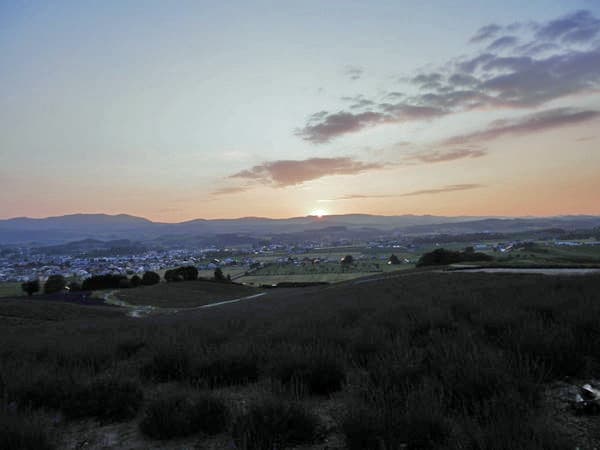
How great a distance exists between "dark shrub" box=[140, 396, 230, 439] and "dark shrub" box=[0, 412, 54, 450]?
0.95 metres

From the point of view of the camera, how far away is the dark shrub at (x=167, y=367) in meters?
6.56

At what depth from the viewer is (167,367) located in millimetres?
6730

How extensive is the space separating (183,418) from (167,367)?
2699 millimetres

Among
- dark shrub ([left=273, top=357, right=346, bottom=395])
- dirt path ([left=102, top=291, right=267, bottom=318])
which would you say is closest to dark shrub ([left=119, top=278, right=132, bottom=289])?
dirt path ([left=102, top=291, right=267, bottom=318])

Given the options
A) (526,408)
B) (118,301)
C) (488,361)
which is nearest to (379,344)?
(488,361)

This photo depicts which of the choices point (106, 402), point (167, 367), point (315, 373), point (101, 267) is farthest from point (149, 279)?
point (101, 267)

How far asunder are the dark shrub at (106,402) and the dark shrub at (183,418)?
763 millimetres

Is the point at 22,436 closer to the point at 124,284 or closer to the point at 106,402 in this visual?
the point at 106,402

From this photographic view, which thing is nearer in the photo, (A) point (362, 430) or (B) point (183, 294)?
(A) point (362, 430)

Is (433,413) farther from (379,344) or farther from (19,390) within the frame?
(19,390)

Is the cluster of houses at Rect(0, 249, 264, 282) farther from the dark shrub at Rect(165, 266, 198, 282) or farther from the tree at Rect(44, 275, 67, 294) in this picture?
the dark shrub at Rect(165, 266, 198, 282)

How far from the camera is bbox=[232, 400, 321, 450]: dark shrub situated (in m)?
3.69

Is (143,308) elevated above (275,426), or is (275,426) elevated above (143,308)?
(275,426)

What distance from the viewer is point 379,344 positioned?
6527 millimetres
